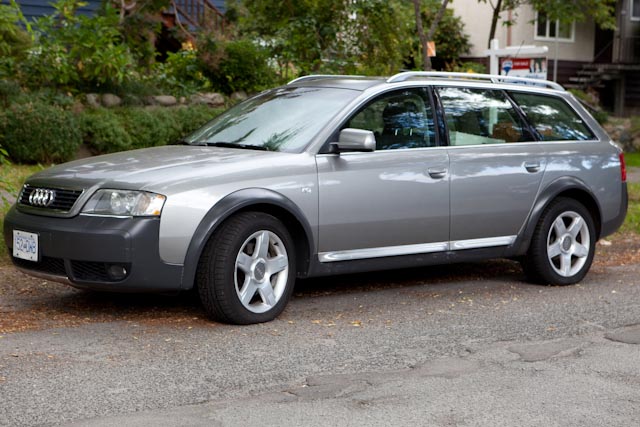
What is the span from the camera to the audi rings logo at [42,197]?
21.5 ft

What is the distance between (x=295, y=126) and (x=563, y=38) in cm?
2539

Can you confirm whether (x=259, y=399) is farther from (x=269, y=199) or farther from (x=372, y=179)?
(x=372, y=179)

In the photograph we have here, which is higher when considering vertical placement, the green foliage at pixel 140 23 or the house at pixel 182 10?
the house at pixel 182 10

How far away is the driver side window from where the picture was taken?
7.40m

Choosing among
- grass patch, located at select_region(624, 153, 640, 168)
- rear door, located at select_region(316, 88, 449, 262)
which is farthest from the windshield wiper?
grass patch, located at select_region(624, 153, 640, 168)

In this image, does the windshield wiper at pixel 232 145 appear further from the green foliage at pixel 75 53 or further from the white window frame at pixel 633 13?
the white window frame at pixel 633 13

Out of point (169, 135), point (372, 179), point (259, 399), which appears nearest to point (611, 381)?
point (259, 399)

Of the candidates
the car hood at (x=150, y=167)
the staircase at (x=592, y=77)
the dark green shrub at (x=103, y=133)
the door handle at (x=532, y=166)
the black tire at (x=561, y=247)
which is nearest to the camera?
the car hood at (x=150, y=167)

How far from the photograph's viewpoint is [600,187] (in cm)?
855

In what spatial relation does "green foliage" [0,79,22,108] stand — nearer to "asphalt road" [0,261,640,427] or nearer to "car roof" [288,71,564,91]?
"car roof" [288,71,564,91]

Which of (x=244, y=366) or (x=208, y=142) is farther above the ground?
(x=208, y=142)

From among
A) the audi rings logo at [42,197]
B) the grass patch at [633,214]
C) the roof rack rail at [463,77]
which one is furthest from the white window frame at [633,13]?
the audi rings logo at [42,197]

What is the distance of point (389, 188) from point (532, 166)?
1.46m

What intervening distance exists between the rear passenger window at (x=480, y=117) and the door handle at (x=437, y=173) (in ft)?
1.04
